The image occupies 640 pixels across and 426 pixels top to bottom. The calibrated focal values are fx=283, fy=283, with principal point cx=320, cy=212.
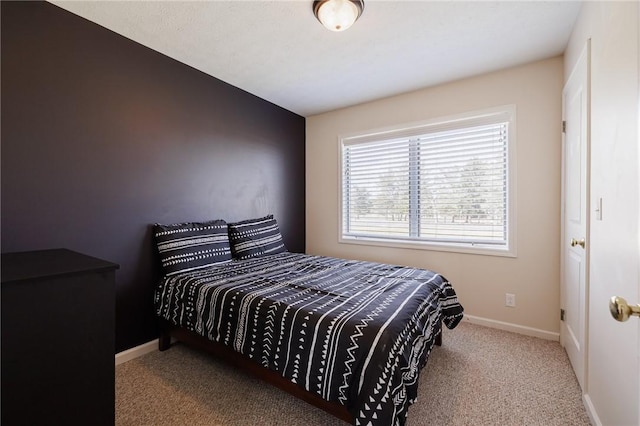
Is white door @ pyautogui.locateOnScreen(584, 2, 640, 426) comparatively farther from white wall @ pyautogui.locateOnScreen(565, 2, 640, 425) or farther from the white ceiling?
the white ceiling

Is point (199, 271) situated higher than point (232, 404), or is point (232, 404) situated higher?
point (199, 271)

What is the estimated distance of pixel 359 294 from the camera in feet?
5.85

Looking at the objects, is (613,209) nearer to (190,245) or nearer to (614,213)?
(614,213)

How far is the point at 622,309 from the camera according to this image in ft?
2.41

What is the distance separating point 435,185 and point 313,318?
221 centimetres

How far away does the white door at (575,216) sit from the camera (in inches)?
66.9

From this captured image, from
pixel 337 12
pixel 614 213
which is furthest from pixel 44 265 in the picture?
pixel 614 213

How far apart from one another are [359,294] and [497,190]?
1.87 metres

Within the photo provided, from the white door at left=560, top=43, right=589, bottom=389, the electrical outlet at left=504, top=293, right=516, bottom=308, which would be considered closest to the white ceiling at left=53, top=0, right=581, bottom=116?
the white door at left=560, top=43, right=589, bottom=389

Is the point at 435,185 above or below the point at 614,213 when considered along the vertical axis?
above

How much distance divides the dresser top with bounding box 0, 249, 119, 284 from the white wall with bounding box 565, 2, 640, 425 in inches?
81.4

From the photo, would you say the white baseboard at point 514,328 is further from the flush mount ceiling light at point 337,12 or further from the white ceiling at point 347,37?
the flush mount ceiling light at point 337,12

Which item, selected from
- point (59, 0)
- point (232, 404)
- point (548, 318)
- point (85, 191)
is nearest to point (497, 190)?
point (548, 318)

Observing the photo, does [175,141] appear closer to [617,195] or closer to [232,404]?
[232,404]
